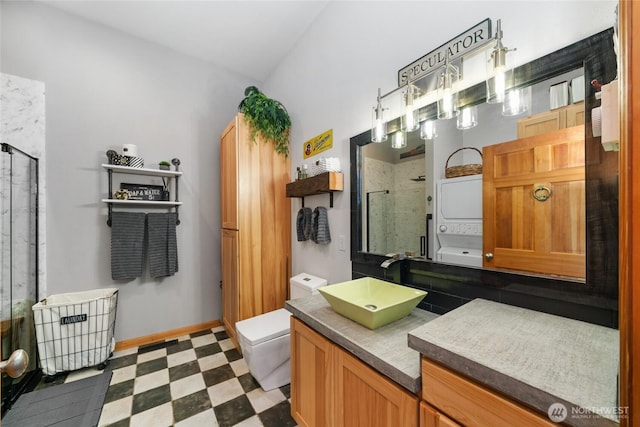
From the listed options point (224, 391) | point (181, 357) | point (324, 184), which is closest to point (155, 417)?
point (224, 391)

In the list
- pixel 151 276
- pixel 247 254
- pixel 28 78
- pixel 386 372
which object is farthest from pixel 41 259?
pixel 386 372

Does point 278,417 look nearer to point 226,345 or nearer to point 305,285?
point 305,285

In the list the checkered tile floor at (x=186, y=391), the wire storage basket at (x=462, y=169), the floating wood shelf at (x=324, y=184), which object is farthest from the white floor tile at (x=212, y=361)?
the wire storage basket at (x=462, y=169)

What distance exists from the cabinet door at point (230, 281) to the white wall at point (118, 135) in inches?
7.7

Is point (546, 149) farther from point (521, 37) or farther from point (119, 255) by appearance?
point (119, 255)

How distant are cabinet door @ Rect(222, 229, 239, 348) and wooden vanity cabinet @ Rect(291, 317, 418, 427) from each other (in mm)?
1187

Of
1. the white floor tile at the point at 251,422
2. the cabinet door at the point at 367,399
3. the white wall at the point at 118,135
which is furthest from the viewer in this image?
the white wall at the point at 118,135

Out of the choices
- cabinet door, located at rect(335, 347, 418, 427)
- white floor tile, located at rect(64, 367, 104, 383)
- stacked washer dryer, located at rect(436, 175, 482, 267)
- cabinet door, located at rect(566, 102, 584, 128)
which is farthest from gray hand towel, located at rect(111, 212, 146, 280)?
cabinet door, located at rect(566, 102, 584, 128)

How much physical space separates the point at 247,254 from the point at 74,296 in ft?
4.96

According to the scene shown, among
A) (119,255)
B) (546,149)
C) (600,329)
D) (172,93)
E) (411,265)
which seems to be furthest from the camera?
(172,93)

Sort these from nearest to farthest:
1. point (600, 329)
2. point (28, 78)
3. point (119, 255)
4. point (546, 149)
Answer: point (600, 329)
point (546, 149)
point (28, 78)
point (119, 255)

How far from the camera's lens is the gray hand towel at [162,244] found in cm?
243

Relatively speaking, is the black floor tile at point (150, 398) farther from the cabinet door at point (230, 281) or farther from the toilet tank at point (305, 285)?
the toilet tank at point (305, 285)

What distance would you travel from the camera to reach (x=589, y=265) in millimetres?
898
